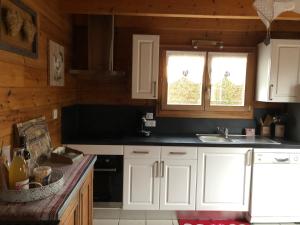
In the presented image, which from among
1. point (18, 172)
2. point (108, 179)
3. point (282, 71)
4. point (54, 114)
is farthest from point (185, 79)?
point (18, 172)

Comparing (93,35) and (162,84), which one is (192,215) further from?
(93,35)

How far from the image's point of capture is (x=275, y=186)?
9.30 feet

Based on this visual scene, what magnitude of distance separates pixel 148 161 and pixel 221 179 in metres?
0.84

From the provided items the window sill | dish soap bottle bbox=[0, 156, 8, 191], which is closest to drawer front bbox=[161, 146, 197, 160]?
the window sill

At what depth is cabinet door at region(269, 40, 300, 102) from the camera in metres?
2.96

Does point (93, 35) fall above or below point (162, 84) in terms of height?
above

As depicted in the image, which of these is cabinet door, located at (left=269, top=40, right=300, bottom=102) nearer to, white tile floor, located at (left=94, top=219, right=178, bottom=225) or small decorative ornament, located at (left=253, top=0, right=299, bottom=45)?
small decorative ornament, located at (left=253, top=0, right=299, bottom=45)

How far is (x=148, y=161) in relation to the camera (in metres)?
2.83

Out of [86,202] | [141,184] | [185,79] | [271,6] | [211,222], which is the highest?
[271,6]

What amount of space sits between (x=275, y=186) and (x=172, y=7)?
2217mm

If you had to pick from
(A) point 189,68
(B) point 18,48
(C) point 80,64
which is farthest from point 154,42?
(B) point 18,48

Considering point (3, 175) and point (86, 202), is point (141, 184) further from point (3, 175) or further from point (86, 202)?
point (3, 175)

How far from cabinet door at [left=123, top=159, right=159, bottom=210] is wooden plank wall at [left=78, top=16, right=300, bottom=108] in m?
0.88

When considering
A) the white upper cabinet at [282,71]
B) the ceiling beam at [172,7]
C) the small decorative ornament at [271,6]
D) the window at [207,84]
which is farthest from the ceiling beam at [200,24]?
the small decorative ornament at [271,6]
